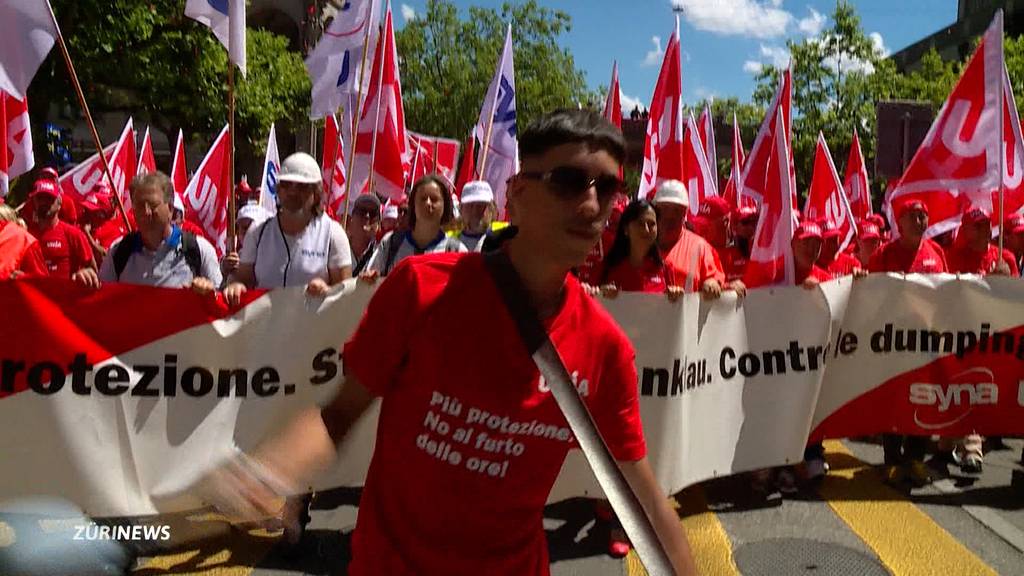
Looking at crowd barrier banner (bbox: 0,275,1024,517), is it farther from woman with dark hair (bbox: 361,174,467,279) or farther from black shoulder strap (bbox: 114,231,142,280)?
woman with dark hair (bbox: 361,174,467,279)

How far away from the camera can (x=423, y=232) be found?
4.98 m

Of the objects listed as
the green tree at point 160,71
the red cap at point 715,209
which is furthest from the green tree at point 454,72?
the red cap at point 715,209

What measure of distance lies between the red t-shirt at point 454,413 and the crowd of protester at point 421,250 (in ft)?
5.26

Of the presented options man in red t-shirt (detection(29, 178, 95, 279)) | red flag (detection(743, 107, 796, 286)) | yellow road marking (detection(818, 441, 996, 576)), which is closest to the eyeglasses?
yellow road marking (detection(818, 441, 996, 576))

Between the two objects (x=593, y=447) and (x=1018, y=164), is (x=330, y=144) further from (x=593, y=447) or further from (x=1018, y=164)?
(x=593, y=447)

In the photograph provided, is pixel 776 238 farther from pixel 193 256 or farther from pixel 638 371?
pixel 193 256

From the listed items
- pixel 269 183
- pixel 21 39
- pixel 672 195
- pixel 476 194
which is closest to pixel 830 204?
pixel 672 195

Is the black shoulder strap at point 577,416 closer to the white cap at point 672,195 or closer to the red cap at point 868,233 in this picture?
the white cap at point 672,195

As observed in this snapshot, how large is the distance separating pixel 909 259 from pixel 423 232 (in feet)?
12.1

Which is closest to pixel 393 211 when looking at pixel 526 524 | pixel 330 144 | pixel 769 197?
pixel 330 144

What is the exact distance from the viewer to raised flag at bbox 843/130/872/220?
10.6 m

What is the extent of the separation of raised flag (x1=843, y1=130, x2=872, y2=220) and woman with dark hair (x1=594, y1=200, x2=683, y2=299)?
21.7ft

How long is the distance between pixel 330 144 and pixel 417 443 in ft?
36.7

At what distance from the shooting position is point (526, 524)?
179 cm
